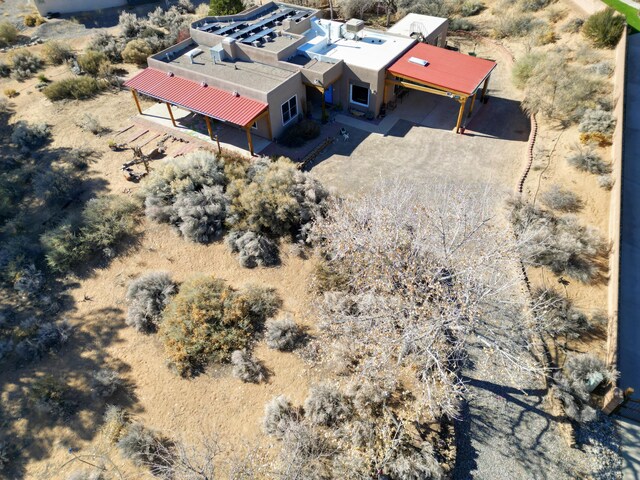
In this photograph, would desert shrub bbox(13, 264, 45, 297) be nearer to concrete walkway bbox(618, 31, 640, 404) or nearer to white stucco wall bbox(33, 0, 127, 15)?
concrete walkway bbox(618, 31, 640, 404)

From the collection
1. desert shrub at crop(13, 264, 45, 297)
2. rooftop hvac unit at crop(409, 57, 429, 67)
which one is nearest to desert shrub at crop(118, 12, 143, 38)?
rooftop hvac unit at crop(409, 57, 429, 67)

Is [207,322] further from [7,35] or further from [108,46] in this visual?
[7,35]

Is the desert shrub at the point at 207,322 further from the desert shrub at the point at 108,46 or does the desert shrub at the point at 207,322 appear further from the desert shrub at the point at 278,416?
the desert shrub at the point at 108,46

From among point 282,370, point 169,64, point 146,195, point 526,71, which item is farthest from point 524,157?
point 169,64

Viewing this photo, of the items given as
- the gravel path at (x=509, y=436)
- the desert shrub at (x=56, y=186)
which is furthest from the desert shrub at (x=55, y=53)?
the gravel path at (x=509, y=436)

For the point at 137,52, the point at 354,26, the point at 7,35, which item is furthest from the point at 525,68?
the point at 7,35

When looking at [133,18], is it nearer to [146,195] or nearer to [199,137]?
[199,137]
